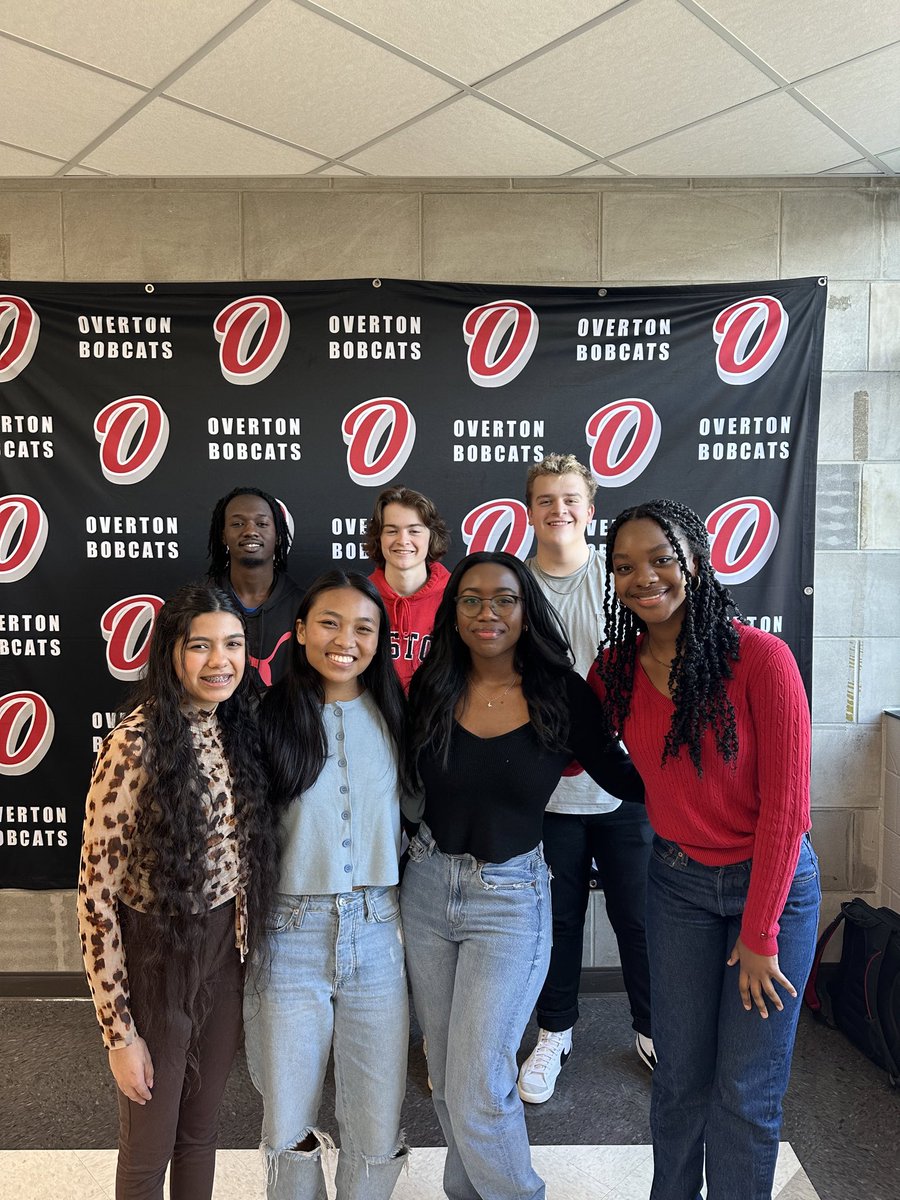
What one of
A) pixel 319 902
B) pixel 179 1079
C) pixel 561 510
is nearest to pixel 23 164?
pixel 561 510

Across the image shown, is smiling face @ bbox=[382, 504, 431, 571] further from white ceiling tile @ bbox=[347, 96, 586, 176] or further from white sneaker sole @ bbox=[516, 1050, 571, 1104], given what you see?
white sneaker sole @ bbox=[516, 1050, 571, 1104]

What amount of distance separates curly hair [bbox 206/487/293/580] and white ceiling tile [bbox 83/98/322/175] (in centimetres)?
113

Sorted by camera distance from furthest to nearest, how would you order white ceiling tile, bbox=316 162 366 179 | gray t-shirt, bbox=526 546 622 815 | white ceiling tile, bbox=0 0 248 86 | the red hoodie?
1. white ceiling tile, bbox=316 162 366 179
2. the red hoodie
3. gray t-shirt, bbox=526 546 622 815
4. white ceiling tile, bbox=0 0 248 86

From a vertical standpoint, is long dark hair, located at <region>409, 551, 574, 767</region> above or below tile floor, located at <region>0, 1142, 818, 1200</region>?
above

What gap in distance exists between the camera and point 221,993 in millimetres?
1456

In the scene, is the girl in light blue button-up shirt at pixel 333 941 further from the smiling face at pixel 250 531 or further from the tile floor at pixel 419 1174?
the smiling face at pixel 250 531

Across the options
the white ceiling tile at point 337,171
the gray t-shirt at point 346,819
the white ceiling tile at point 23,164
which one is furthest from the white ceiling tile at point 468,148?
the gray t-shirt at point 346,819

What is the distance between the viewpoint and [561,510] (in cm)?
226

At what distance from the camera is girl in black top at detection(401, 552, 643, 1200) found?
58.9 inches

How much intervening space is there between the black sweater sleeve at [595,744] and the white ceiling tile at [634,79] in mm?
1632

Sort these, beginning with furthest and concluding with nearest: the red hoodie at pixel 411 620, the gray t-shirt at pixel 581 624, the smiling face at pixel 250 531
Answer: the smiling face at pixel 250 531
the red hoodie at pixel 411 620
the gray t-shirt at pixel 581 624

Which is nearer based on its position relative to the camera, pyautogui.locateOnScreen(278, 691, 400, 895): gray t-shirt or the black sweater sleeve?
pyautogui.locateOnScreen(278, 691, 400, 895): gray t-shirt

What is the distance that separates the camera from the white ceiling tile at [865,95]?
6.81ft

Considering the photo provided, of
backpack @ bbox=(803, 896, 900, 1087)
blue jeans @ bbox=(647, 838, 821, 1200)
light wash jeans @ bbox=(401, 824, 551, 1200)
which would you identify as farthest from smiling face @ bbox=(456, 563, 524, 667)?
backpack @ bbox=(803, 896, 900, 1087)
